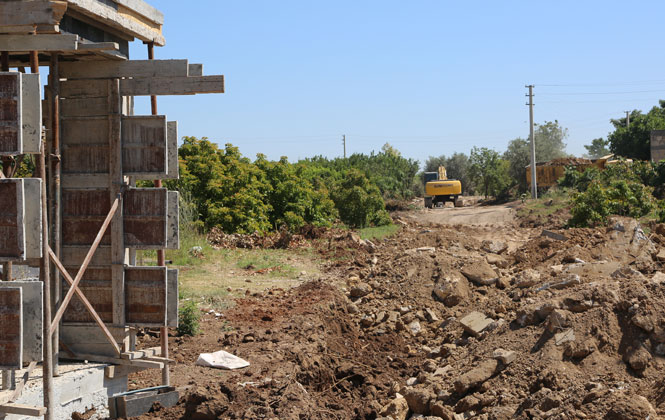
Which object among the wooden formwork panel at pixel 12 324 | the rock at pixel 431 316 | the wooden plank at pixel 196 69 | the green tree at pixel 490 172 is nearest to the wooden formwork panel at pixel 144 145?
the wooden plank at pixel 196 69

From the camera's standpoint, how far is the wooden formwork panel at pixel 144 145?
6.60 m

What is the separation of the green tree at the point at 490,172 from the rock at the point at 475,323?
38761 mm

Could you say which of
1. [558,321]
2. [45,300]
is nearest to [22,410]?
[45,300]

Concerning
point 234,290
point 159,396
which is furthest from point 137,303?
point 234,290

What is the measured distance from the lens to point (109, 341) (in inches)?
265

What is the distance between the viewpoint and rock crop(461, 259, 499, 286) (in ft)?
40.0

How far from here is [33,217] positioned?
5.11 metres

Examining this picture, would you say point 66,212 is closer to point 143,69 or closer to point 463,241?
point 143,69

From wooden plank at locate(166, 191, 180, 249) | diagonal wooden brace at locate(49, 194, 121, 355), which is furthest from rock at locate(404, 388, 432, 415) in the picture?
diagonal wooden brace at locate(49, 194, 121, 355)

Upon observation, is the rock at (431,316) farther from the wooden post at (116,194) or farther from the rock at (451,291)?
the wooden post at (116,194)

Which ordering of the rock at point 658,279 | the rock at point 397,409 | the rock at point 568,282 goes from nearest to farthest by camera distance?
1. the rock at point 397,409
2. the rock at point 658,279
3. the rock at point 568,282

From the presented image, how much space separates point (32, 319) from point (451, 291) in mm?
7901

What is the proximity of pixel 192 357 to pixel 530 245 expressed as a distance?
9.64m

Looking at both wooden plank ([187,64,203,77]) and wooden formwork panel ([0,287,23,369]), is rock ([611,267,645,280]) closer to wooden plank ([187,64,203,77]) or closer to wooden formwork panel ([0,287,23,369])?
wooden plank ([187,64,203,77])
